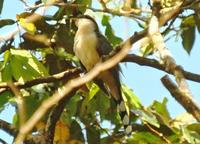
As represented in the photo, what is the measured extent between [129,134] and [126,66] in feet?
1.01

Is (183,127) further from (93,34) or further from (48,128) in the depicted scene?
(93,34)

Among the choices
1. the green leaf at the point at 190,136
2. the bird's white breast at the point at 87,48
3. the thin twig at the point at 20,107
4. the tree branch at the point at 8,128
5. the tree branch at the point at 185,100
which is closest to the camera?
the thin twig at the point at 20,107

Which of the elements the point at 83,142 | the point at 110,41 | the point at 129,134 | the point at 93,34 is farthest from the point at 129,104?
the point at 93,34

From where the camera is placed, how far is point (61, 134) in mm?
2955

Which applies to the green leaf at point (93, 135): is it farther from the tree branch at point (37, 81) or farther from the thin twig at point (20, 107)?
the thin twig at point (20, 107)

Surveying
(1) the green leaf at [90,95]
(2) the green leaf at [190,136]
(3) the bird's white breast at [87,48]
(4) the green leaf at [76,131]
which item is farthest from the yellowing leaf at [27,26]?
(3) the bird's white breast at [87,48]

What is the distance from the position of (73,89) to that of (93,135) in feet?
1.76

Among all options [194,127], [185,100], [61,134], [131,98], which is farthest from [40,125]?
[185,100]

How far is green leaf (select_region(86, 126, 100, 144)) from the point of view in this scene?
9.89 ft

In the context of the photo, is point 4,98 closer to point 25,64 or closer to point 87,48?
point 25,64

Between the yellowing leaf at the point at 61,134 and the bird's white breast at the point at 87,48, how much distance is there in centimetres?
80

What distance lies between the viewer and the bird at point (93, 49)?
11.8 feet

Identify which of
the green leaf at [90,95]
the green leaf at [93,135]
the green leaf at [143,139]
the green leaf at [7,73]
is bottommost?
the green leaf at [93,135]

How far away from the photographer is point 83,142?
303cm
